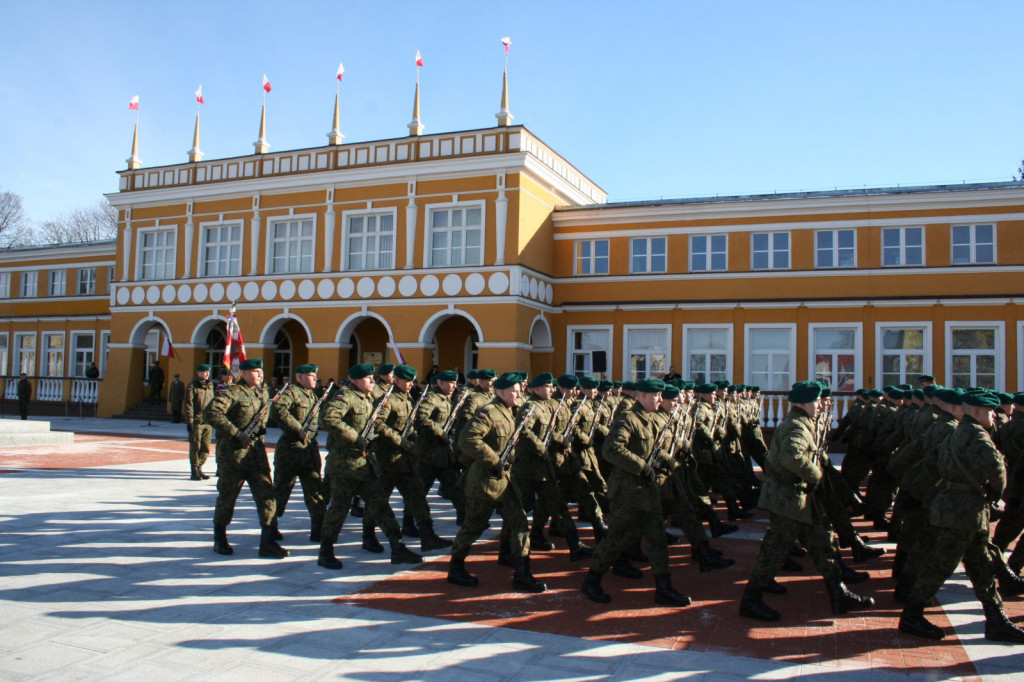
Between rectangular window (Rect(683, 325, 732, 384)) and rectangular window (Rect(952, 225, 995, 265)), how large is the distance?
6561 millimetres

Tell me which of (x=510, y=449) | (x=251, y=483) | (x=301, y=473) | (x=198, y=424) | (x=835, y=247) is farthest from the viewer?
(x=835, y=247)

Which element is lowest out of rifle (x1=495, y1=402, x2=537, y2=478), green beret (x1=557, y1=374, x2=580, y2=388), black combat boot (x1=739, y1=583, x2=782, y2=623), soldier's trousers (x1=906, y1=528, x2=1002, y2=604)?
black combat boot (x1=739, y1=583, x2=782, y2=623)

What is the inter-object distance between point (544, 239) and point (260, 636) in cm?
2036

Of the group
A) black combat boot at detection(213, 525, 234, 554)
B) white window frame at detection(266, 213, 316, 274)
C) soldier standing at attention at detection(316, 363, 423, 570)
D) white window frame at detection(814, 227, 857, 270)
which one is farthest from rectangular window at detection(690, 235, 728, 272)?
black combat boot at detection(213, 525, 234, 554)

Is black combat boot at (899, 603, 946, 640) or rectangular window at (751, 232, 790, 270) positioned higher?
rectangular window at (751, 232, 790, 270)

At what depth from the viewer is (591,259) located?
991 inches

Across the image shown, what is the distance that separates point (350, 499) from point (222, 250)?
2280 cm

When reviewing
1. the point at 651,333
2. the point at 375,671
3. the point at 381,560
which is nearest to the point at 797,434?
the point at 375,671

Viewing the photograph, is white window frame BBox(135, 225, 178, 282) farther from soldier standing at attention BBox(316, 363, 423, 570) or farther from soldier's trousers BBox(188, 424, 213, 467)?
soldier standing at attention BBox(316, 363, 423, 570)

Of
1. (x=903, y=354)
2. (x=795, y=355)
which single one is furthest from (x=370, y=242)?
(x=903, y=354)

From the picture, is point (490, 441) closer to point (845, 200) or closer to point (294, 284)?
point (845, 200)

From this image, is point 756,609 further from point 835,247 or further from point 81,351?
point 81,351

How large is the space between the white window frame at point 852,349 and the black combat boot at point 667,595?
1713 cm

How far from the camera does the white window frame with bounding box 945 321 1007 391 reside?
20.7 metres
